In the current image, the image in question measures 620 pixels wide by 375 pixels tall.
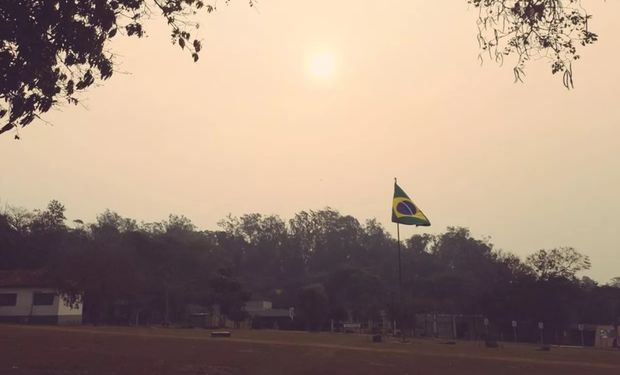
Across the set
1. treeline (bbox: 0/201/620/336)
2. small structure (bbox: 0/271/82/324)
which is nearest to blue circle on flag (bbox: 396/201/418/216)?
treeline (bbox: 0/201/620/336)

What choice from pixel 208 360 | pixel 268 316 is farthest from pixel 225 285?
pixel 208 360

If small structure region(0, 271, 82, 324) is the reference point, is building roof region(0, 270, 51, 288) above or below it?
above

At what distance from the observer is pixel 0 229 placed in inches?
3214

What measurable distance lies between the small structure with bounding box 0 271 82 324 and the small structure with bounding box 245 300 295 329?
2518 cm

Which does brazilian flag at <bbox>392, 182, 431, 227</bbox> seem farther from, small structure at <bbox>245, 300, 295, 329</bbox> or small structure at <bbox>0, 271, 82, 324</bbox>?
small structure at <bbox>0, 271, 82, 324</bbox>

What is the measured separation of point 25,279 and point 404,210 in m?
36.1

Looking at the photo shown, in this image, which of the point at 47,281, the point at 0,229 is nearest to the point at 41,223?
the point at 0,229

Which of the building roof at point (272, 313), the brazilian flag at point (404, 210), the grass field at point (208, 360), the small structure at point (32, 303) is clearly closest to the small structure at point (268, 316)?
the building roof at point (272, 313)

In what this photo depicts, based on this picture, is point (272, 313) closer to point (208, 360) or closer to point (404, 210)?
point (404, 210)

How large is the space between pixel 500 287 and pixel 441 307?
9.74 m

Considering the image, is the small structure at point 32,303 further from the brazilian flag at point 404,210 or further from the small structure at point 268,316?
the brazilian flag at point 404,210

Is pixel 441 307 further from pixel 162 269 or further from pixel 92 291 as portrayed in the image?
pixel 92 291

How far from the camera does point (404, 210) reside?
49188 millimetres

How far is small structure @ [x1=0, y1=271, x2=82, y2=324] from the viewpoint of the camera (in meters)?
55.2
